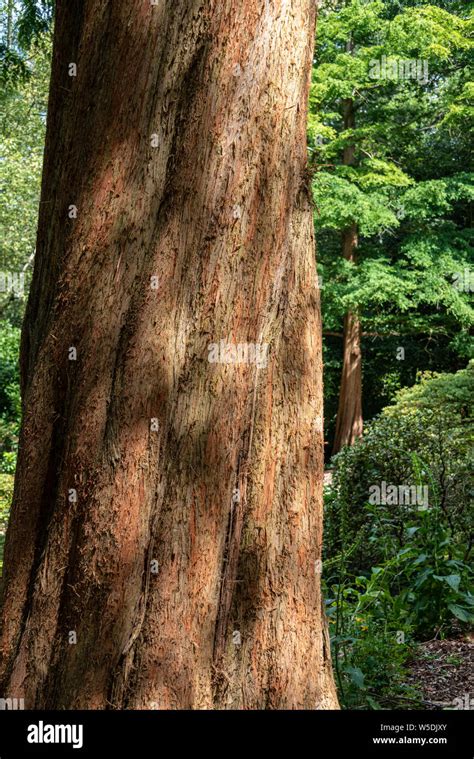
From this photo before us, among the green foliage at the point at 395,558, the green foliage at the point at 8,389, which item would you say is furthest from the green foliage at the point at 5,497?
the green foliage at the point at 395,558

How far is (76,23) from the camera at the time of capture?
3.30 metres

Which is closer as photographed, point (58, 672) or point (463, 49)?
point (58, 672)

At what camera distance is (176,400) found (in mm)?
2834

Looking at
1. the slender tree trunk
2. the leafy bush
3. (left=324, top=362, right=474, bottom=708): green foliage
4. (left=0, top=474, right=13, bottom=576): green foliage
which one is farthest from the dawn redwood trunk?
the slender tree trunk

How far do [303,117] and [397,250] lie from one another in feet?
67.1

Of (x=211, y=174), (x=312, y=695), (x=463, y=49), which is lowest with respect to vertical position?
(x=312, y=695)

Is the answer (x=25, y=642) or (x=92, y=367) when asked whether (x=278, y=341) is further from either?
(x=25, y=642)

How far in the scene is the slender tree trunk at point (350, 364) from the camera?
73.0ft

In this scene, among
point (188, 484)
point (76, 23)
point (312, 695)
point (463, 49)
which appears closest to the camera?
point (188, 484)

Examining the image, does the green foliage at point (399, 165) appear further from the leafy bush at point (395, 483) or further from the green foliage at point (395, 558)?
the green foliage at point (395, 558)

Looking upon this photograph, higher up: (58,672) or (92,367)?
(92,367)

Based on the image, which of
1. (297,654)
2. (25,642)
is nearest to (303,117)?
(297,654)

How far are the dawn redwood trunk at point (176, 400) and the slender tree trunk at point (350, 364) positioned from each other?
19359 millimetres

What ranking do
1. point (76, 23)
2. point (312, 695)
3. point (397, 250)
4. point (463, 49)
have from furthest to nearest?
1. point (397, 250)
2. point (463, 49)
3. point (76, 23)
4. point (312, 695)
